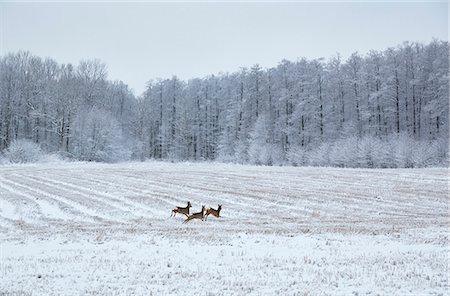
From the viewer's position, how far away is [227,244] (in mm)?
10969

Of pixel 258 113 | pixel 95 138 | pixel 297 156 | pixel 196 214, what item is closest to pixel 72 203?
pixel 196 214

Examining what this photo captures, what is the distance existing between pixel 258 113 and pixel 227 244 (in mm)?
54111

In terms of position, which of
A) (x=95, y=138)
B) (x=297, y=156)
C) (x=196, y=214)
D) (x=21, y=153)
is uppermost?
(x=95, y=138)

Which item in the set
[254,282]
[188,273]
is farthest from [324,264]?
[188,273]

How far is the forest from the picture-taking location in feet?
153

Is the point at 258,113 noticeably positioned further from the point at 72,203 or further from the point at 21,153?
the point at 72,203

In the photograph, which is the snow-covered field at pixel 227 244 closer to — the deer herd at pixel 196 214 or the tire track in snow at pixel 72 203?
the tire track in snow at pixel 72 203

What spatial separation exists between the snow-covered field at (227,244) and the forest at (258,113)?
83.5 ft

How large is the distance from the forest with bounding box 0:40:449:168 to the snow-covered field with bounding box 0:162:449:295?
25466 mm

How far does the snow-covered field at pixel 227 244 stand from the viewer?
7465 millimetres

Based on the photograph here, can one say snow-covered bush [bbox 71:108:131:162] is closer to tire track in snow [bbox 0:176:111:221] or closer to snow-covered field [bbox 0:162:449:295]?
tire track in snow [bbox 0:176:111:221]

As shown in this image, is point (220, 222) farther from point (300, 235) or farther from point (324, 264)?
point (324, 264)

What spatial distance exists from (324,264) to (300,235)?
3173 millimetres

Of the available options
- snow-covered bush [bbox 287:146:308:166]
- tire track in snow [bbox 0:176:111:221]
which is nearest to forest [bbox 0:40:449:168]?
snow-covered bush [bbox 287:146:308:166]
